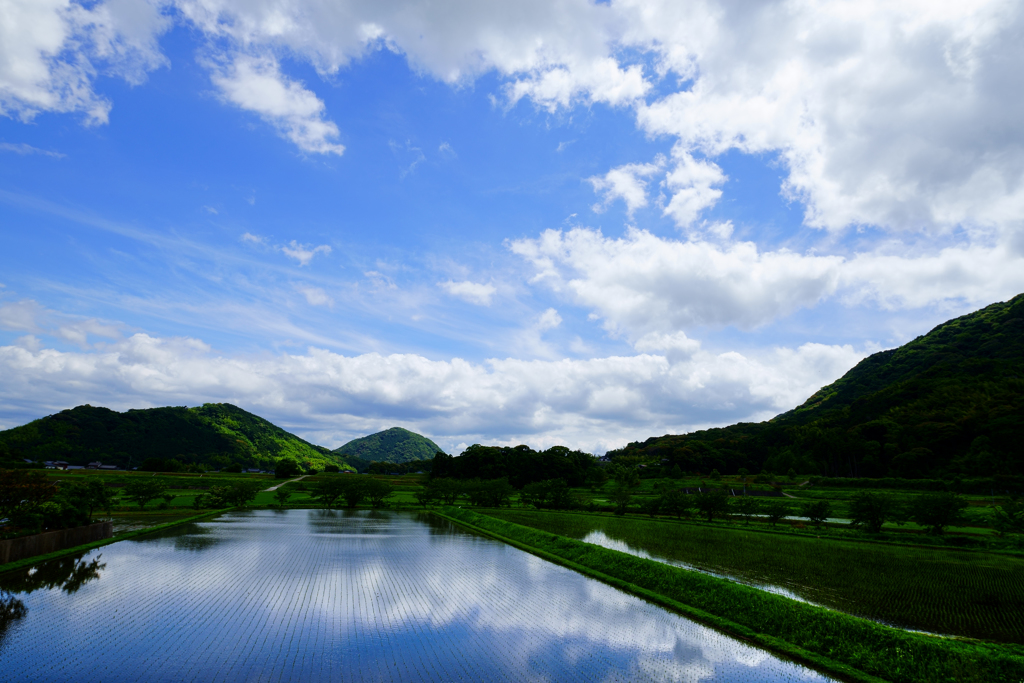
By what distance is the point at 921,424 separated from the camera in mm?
103250

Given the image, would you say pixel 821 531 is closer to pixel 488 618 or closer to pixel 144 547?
pixel 488 618

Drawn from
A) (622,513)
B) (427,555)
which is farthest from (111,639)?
(622,513)

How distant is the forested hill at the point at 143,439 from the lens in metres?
124

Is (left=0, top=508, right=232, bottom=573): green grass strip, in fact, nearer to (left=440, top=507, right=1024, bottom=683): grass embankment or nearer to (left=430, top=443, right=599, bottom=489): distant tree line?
(left=440, top=507, right=1024, bottom=683): grass embankment

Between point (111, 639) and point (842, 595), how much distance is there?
89.0 feet

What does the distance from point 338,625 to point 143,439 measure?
161 m

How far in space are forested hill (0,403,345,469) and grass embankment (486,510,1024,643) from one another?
10683 cm

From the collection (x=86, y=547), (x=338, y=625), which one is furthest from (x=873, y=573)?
(x=86, y=547)

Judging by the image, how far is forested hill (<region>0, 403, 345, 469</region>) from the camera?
12362 cm

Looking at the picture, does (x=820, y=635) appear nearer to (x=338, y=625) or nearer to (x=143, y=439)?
(x=338, y=625)

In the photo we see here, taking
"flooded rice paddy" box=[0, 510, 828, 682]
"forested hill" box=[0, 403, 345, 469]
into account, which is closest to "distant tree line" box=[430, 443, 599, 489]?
"forested hill" box=[0, 403, 345, 469]

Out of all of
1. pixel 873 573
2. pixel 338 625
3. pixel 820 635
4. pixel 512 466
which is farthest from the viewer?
pixel 512 466

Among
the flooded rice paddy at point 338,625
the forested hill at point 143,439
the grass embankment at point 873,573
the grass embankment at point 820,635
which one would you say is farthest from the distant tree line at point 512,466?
the grass embankment at point 820,635

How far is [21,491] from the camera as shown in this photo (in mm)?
25000
